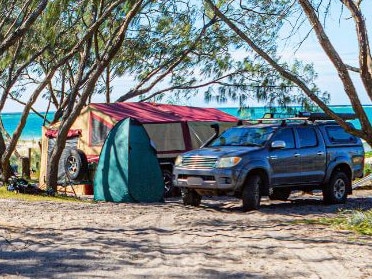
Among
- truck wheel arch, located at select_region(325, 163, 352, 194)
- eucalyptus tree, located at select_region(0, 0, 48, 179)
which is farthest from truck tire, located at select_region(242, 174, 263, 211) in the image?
eucalyptus tree, located at select_region(0, 0, 48, 179)

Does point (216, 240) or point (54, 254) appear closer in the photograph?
point (54, 254)

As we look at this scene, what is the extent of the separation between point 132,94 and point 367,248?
60.6 ft

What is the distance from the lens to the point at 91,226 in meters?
10.9

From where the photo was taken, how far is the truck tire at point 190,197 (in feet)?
48.1

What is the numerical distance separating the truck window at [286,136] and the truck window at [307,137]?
0.22 metres

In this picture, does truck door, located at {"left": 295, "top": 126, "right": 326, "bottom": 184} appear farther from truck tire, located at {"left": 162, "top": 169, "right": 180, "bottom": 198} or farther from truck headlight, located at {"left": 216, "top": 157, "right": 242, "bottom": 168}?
truck tire, located at {"left": 162, "top": 169, "right": 180, "bottom": 198}

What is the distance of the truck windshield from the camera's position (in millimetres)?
14547

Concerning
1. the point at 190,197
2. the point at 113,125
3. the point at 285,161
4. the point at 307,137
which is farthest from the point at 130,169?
the point at 307,137

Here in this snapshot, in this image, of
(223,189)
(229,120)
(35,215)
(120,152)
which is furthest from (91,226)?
(229,120)

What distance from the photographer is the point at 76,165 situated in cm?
1819

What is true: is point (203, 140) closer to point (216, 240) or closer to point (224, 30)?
point (224, 30)

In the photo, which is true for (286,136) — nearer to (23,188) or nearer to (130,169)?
(130,169)

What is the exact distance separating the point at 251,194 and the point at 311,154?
2.03 meters

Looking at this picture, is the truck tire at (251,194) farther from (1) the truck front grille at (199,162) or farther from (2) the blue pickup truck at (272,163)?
(1) the truck front grille at (199,162)
